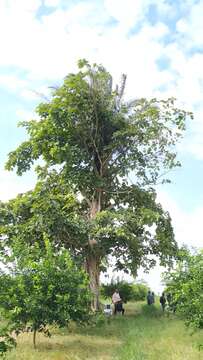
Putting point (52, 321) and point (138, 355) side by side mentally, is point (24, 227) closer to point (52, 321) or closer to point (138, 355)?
point (52, 321)

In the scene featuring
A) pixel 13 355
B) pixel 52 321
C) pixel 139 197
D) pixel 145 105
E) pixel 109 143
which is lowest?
pixel 13 355

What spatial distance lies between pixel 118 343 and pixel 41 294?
5.13 meters

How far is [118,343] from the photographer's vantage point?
2128 cm

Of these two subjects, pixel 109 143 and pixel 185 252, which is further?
pixel 109 143

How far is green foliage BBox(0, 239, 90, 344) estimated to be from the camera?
710 inches

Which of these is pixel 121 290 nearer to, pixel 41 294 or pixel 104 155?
pixel 104 155

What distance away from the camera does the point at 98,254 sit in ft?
101

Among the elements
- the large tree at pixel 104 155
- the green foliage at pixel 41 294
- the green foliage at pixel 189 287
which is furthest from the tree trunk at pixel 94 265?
the green foliage at pixel 189 287

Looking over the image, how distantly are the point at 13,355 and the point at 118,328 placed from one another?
10.1 m

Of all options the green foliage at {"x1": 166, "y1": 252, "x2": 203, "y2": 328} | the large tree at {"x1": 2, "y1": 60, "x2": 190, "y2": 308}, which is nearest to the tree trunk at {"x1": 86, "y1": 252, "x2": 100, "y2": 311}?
the large tree at {"x1": 2, "y1": 60, "x2": 190, "y2": 308}

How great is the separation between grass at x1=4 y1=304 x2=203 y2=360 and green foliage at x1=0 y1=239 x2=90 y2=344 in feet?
3.71

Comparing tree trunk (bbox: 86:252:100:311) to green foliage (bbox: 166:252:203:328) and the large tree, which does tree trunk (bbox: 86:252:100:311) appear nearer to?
the large tree

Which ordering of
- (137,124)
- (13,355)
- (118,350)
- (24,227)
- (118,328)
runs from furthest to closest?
1. (137,124)
2. (24,227)
3. (118,328)
4. (118,350)
5. (13,355)

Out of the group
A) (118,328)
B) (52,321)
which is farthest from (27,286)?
(118,328)
